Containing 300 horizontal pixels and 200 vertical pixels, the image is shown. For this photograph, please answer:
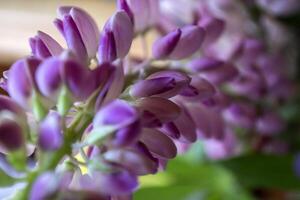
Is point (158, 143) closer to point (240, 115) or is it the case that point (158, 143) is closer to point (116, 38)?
point (116, 38)

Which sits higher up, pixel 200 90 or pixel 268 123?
pixel 268 123

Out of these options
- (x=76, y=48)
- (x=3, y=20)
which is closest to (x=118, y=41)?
(x=76, y=48)

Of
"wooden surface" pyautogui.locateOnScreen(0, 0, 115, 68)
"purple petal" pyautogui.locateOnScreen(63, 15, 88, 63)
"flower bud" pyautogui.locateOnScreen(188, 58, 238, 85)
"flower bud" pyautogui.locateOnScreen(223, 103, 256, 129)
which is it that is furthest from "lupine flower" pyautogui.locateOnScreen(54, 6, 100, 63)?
"wooden surface" pyautogui.locateOnScreen(0, 0, 115, 68)

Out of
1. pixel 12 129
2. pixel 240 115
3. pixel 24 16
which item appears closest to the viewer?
pixel 12 129

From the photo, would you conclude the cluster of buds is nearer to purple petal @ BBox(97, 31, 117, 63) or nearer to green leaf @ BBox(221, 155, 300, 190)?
purple petal @ BBox(97, 31, 117, 63)

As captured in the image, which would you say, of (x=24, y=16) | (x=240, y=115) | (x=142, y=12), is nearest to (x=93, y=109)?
(x=142, y=12)

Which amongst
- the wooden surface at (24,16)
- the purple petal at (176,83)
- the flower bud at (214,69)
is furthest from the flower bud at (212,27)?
the wooden surface at (24,16)
